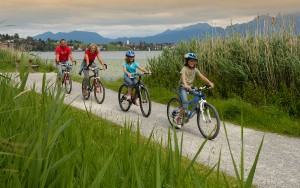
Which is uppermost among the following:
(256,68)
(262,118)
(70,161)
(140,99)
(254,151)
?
(70,161)

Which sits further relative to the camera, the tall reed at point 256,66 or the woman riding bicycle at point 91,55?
the woman riding bicycle at point 91,55

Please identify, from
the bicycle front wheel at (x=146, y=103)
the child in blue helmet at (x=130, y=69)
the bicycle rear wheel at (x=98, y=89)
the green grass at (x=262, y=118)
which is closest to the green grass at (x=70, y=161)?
the green grass at (x=262, y=118)

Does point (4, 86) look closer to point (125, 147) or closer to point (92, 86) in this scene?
Answer: point (125, 147)

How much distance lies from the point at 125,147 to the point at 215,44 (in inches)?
486

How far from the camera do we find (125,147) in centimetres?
240

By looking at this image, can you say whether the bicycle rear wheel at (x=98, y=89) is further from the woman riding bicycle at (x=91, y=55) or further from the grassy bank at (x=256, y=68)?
the grassy bank at (x=256, y=68)

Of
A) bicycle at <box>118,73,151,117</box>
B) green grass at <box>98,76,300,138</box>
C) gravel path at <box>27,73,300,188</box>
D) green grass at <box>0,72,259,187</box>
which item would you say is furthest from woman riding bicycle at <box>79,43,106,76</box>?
green grass at <box>0,72,259,187</box>

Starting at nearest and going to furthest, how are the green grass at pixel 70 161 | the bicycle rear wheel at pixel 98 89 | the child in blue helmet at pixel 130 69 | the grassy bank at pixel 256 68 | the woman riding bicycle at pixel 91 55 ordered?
the green grass at pixel 70 161 < the grassy bank at pixel 256 68 < the child in blue helmet at pixel 130 69 < the bicycle rear wheel at pixel 98 89 < the woman riding bicycle at pixel 91 55

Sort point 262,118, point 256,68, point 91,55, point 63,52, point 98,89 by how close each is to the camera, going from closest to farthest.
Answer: point 262,118 < point 256,68 < point 98,89 < point 91,55 < point 63,52

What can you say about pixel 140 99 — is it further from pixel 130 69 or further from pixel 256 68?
pixel 256 68

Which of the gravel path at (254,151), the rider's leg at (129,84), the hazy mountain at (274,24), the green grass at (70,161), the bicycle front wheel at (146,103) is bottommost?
the gravel path at (254,151)

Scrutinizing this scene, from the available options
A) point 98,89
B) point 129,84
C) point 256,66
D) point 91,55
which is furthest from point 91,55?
point 256,66

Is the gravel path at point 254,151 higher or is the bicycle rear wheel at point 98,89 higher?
the bicycle rear wheel at point 98,89

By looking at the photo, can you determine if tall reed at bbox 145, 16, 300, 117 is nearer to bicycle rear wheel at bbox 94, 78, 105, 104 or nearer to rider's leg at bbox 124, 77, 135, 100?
rider's leg at bbox 124, 77, 135, 100
